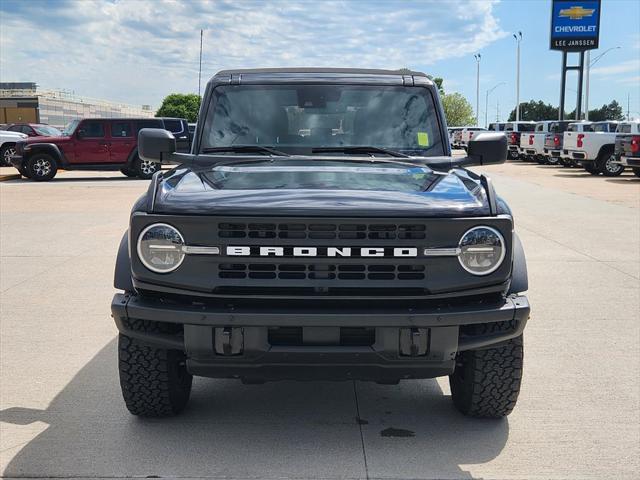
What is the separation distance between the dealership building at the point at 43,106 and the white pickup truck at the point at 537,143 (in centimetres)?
5894

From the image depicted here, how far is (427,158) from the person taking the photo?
14.6 feet

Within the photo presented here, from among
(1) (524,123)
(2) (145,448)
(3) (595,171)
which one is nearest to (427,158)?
(2) (145,448)

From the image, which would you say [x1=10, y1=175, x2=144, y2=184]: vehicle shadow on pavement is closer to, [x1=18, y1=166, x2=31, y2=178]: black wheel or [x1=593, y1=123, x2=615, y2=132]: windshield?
[x1=18, y1=166, x2=31, y2=178]: black wheel

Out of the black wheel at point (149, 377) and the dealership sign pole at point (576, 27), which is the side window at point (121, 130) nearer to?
the black wheel at point (149, 377)

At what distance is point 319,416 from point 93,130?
19.3 m

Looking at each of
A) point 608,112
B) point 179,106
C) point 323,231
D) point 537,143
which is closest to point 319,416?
point 323,231

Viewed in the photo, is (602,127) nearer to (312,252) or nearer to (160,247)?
(312,252)

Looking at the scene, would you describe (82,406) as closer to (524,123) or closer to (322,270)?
(322,270)

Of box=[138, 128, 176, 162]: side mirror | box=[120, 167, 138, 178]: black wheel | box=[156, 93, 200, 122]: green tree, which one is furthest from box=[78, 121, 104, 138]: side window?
box=[156, 93, 200, 122]: green tree

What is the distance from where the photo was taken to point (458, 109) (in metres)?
124

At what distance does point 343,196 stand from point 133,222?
0.95 metres

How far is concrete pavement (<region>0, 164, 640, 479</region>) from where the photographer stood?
3.52m

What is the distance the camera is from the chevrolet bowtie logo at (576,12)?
43875 mm

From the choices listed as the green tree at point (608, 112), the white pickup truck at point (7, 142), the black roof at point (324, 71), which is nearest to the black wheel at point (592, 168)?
the white pickup truck at point (7, 142)
